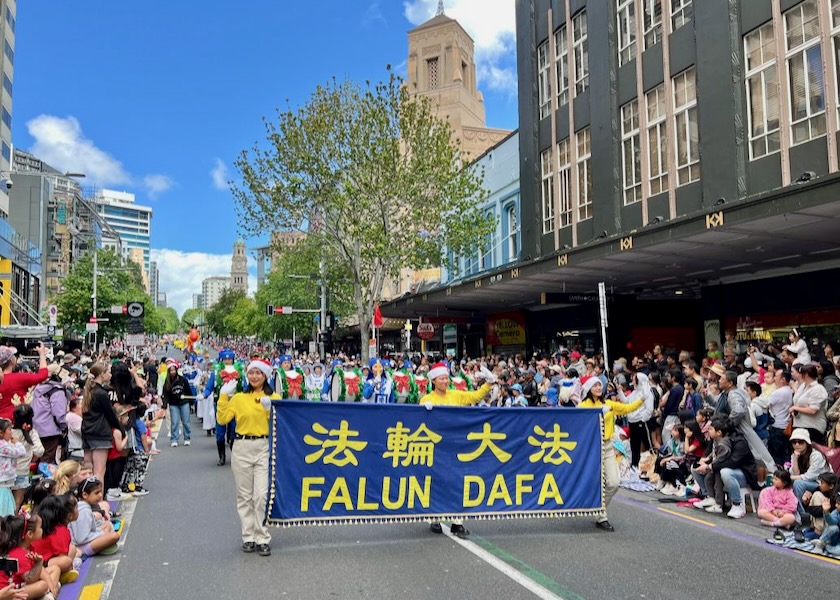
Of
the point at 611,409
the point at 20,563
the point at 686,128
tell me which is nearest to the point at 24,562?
the point at 20,563

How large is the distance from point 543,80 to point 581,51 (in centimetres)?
277

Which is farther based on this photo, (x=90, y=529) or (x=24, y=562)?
(x=90, y=529)

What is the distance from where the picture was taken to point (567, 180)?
992 inches

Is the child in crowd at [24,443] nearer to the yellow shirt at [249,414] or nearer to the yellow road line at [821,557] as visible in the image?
the yellow shirt at [249,414]

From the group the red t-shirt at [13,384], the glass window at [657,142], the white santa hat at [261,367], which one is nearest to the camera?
the white santa hat at [261,367]

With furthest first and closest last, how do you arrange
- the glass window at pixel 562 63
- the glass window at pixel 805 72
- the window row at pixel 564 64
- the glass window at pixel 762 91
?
the glass window at pixel 562 63 → the window row at pixel 564 64 → the glass window at pixel 762 91 → the glass window at pixel 805 72

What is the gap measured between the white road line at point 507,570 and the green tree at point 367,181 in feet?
64.1

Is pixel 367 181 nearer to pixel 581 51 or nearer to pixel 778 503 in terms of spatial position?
pixel 581 51

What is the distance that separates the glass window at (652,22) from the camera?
20.4m

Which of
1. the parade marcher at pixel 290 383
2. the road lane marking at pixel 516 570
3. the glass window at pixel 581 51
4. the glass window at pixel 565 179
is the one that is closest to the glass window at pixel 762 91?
the glass window at pixel 581 51

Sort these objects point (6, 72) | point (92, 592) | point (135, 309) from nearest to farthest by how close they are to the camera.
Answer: point (92, 592)
point (135, 309)
point (6, 72)

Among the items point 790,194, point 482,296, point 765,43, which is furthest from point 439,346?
point 790,194

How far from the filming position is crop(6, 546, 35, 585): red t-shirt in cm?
536

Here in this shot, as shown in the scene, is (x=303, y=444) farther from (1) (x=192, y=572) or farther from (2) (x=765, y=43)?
(2) (x=765, y=43)
